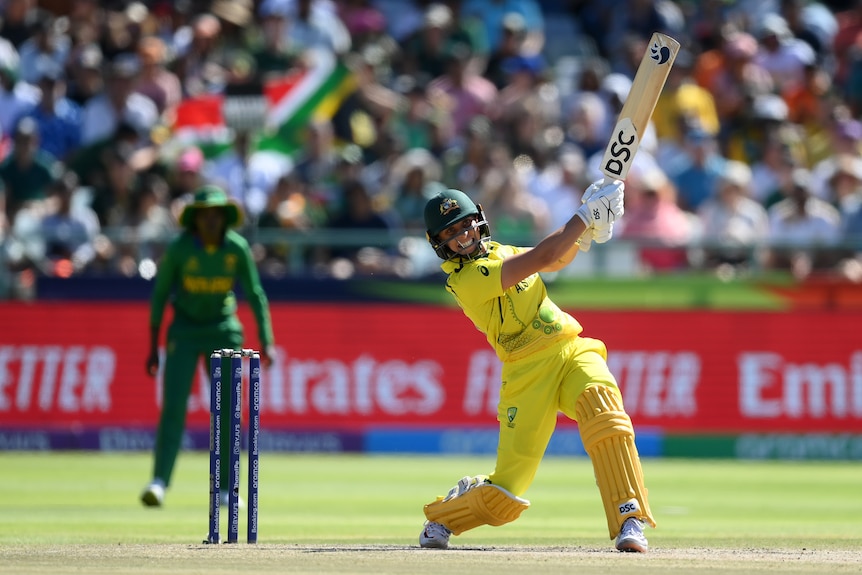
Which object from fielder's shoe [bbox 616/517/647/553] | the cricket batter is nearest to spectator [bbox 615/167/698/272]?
the cricket batter

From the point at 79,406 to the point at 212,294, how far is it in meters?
5.37

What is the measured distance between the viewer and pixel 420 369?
16750mm

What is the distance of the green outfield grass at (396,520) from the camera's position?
7.64 m

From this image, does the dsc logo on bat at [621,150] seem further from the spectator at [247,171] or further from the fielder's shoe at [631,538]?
the spectator at [247,171]

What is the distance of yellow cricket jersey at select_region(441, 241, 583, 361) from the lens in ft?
27.3

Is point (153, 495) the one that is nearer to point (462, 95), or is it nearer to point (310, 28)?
point (462, 95)

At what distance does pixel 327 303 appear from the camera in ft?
55.2

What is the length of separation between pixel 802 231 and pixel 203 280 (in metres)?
8.39

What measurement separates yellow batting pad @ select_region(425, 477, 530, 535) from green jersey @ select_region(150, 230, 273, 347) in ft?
11.7

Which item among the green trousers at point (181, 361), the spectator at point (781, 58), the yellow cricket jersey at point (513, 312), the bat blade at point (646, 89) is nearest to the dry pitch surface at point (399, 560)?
the yellow cricket jersey at point (513, 312)

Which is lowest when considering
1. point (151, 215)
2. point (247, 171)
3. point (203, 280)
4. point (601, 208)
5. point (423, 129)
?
point (601, 208)

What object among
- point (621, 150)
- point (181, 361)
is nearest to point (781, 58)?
point (181, 361)

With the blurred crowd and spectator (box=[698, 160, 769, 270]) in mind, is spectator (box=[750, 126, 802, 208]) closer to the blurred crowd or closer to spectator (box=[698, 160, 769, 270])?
the blurred crowd

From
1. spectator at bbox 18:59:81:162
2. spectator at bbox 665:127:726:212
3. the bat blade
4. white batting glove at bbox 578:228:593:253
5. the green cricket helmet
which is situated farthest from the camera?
spectator at bbox 18:59:81:162
